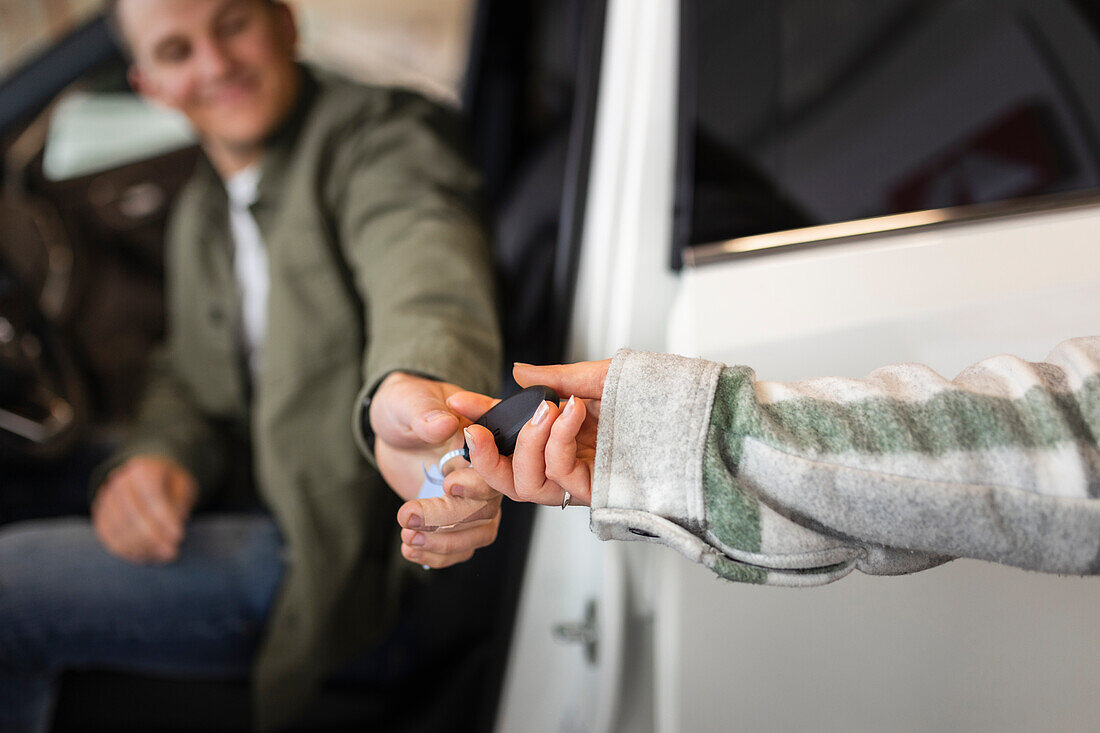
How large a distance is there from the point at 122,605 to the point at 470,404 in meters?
0.53

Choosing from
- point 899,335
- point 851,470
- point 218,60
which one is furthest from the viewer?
point 218,60

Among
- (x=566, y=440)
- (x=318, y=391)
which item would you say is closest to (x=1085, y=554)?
(x=566, y=440)

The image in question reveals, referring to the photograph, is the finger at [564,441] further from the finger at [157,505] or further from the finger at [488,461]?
the finger at [157,505]

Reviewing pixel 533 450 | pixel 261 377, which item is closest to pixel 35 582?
pixel 261 377

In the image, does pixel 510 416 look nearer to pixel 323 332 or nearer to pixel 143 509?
pixel 323 332

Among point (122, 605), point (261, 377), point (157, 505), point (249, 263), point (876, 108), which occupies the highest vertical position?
point (876, 108)

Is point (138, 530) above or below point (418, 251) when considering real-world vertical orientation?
below

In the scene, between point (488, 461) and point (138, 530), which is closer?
point (488, 461)

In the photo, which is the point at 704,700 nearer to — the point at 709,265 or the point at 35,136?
the point at 709,265

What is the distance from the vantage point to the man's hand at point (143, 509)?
657 mm

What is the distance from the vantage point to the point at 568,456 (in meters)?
0.34

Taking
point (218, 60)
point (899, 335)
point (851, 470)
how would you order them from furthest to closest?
point (218, 60), point (899, 335), point (851, 470)

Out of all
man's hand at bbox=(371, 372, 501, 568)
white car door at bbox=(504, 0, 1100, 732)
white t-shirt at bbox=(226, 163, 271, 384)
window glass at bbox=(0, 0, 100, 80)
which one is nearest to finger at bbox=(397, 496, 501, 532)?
man's hand at bbox=(371, 372, 501, 568)

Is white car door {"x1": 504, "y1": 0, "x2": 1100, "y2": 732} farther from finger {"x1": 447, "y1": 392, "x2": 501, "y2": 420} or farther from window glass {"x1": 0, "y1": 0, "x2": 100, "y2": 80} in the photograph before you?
window glass {"x1": 0, "y1": 0, "x2": 100, "y2": 80}
